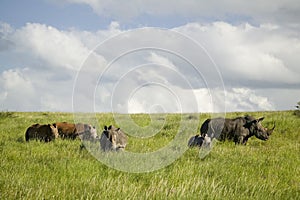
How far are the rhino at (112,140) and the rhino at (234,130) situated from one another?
440 cm

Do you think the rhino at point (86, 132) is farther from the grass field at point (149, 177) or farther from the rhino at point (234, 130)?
the rhino at point (234, 130)

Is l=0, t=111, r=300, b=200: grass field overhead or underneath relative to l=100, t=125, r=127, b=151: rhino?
underneath

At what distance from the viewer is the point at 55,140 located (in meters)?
13.1

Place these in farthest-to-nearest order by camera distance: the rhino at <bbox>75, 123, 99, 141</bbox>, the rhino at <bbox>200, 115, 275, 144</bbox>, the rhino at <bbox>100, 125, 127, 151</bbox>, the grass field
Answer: the rhino at <bbox>200, 115, 275, 144</bbox>
the rhino at <bbox>75, 123, 99, 141</bbox>
the rhino at <bbox>100, 125, 127, 151</bbox>
the grass field

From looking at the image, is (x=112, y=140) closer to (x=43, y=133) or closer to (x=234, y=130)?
(x=43, y=133)

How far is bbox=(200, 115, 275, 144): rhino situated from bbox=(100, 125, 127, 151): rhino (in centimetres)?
440

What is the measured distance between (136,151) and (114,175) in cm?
370

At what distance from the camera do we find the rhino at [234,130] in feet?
49.4

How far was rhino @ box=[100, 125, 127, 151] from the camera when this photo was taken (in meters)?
11.1

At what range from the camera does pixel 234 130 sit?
15.2m

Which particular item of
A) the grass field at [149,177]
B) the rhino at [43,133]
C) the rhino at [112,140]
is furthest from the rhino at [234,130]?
the rhino at [43,133]

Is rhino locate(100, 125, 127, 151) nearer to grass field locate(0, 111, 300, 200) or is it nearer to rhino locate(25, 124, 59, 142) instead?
grass field locate(0, 111, 300, 200)

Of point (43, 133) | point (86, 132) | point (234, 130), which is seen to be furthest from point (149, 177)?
point (234, 130)

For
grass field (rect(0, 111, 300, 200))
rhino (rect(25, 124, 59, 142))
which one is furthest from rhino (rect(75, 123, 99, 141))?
grass field (rect(0, 111, 300, 200))
